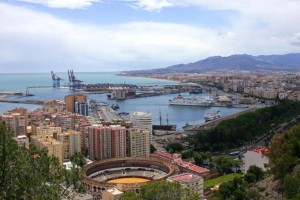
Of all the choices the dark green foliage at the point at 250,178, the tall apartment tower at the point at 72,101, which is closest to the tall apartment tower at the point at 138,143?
the dark green foliage at the point at 250,178

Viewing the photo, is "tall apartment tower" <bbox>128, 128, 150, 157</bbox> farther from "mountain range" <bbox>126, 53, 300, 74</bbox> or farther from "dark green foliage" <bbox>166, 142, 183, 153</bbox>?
"mountain range" <bbox>126, 53, 300, 74</bbox>

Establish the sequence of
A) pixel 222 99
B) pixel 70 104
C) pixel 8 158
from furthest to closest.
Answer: pixel 222 99 < pixel 70 104 < pixel 8 158

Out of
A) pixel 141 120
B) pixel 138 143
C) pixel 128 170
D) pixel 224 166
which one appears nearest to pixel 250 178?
pixel 224 166

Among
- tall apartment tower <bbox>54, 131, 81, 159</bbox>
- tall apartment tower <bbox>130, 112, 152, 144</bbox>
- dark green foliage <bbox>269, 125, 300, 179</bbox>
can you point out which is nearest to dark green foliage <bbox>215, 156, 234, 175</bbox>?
dark green foliage <bbox>269, 125, 300, 179</bbox>

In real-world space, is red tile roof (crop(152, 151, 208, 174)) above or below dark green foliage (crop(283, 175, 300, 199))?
below

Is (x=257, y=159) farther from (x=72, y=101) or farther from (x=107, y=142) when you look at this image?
(x=72, y=101)

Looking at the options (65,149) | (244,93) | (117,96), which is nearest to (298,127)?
(65,149)

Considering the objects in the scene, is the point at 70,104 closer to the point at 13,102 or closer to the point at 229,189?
the point at 13,102
